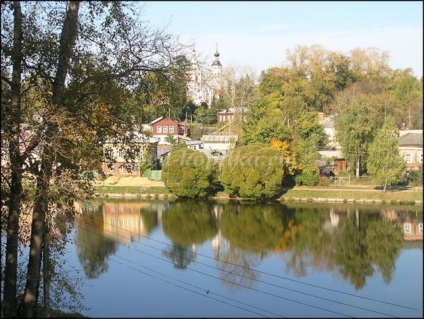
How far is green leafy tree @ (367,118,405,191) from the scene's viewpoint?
235 inches

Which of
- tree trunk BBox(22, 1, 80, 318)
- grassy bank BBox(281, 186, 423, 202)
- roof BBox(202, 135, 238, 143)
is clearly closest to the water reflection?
grassy bank BBox(281, 186, 423, 202)

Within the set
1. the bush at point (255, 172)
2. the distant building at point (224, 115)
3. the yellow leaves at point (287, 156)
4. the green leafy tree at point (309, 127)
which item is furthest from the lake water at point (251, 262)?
the distant building at point (224, 115)

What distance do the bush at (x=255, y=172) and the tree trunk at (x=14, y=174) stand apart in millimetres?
14275

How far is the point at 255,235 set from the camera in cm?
1375

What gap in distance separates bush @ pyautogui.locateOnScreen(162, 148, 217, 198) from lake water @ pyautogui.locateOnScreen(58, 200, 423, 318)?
3.11 metres

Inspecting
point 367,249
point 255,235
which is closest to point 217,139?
point 255,235

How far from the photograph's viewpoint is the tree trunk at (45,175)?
4566 millimetres

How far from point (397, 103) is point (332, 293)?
1478cm

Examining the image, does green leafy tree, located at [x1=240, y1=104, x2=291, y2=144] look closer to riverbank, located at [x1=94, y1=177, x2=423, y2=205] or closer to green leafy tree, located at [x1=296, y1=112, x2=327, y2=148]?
riverbank, located at [x1=94, y1=177, x2=423, y2=205]

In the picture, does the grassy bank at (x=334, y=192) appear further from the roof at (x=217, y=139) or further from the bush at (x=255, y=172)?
the roof at (x=217, y=139)

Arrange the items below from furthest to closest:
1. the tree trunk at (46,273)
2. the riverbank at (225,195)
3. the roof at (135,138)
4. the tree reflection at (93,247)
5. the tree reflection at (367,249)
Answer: the riverbank at (225,195) → the tree reflection at (93,247) → the tree reflection at (367,249) → the tree trunk at (46,273) → the roof at (135,138)

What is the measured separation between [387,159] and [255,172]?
1217 centimetres

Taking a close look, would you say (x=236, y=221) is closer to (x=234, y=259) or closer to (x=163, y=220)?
(x=163, y=220)

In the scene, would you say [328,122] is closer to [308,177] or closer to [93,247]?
[308,177]
